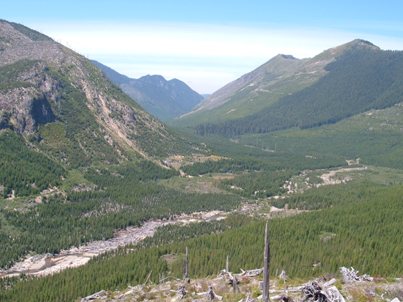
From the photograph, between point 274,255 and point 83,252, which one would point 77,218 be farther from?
point 274,255

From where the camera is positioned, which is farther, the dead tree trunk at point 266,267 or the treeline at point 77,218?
the treeline at point 77,218

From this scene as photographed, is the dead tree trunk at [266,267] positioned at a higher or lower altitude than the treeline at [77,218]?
higher

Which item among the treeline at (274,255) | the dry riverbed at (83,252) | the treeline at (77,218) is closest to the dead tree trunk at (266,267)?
the treeline at (274,255)

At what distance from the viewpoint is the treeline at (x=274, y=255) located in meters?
97.8

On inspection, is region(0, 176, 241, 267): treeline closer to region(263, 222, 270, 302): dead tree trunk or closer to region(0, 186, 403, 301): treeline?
region(0, 186, 403, 301): treeline

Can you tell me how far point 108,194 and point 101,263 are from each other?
273 feet

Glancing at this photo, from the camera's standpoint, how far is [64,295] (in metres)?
95.8

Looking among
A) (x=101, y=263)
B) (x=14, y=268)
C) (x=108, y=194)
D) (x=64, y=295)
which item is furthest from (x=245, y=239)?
(x=108, y=194)

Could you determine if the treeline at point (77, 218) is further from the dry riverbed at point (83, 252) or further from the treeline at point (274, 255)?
the treeline at point (274, 255)

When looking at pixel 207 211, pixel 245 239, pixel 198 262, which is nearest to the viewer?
pixel 198 262

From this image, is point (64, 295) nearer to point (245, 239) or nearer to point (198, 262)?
point (198, 262)

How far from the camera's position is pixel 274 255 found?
10875 cm

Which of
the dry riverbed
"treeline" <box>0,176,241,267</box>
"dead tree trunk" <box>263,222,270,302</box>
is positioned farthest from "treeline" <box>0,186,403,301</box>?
"dead tree trunk" <box>263,222,270,302</box>

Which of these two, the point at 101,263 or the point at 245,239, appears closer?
the point at 101,263
